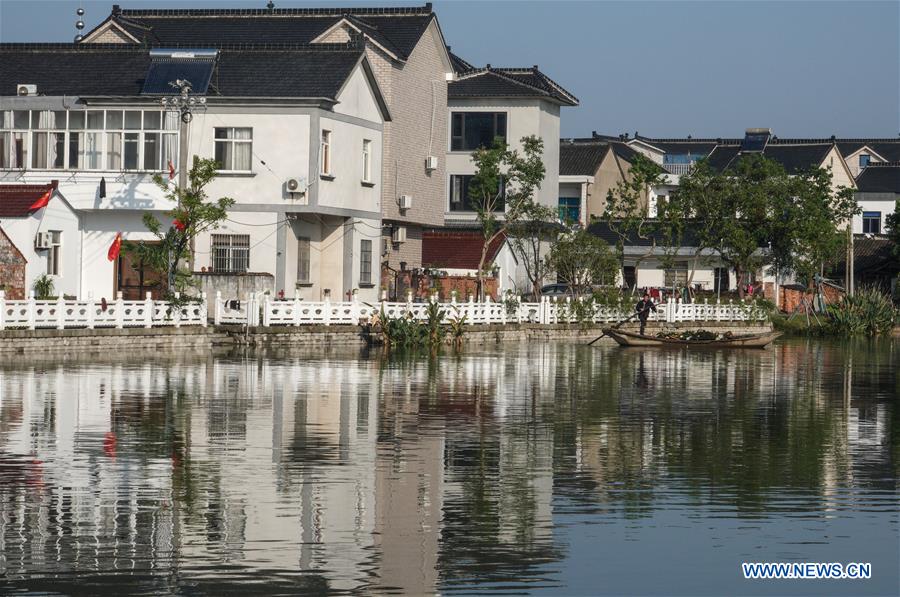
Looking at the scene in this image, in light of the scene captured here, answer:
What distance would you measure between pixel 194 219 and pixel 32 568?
2785cm

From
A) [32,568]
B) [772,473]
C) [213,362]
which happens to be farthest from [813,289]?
[32,568]

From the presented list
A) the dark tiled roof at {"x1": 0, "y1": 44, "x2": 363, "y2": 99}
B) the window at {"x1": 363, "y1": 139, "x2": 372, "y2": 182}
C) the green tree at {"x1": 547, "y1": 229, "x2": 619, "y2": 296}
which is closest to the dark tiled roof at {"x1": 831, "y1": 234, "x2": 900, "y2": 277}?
the green tree at {"x1": 547, "y1": 229, "x2": 619, "y2": 296}

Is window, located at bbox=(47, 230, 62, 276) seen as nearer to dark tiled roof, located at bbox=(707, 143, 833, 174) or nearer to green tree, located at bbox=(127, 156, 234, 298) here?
green tree, located at bbox=(127, 156, 234, 298)

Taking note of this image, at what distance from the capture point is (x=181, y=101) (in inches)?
1681

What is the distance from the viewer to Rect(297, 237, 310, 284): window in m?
46.5

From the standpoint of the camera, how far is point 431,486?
1537cm

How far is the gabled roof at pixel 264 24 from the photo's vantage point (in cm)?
5319

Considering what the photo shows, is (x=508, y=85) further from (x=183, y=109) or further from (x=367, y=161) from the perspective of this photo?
(x=183, y=109)

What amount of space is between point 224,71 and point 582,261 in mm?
16709

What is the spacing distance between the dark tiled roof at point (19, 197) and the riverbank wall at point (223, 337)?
264 inches

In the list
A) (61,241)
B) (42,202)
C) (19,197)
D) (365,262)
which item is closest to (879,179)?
(365,262)

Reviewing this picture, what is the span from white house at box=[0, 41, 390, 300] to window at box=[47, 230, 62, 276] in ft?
4.37

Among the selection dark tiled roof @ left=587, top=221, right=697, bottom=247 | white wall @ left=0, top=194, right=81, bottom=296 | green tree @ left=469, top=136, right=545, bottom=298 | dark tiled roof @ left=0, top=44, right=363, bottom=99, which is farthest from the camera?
dark tiled roof @ left=587, top=221, right=697, bottom=247

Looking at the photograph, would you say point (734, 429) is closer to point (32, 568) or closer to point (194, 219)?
point (32, 568)
